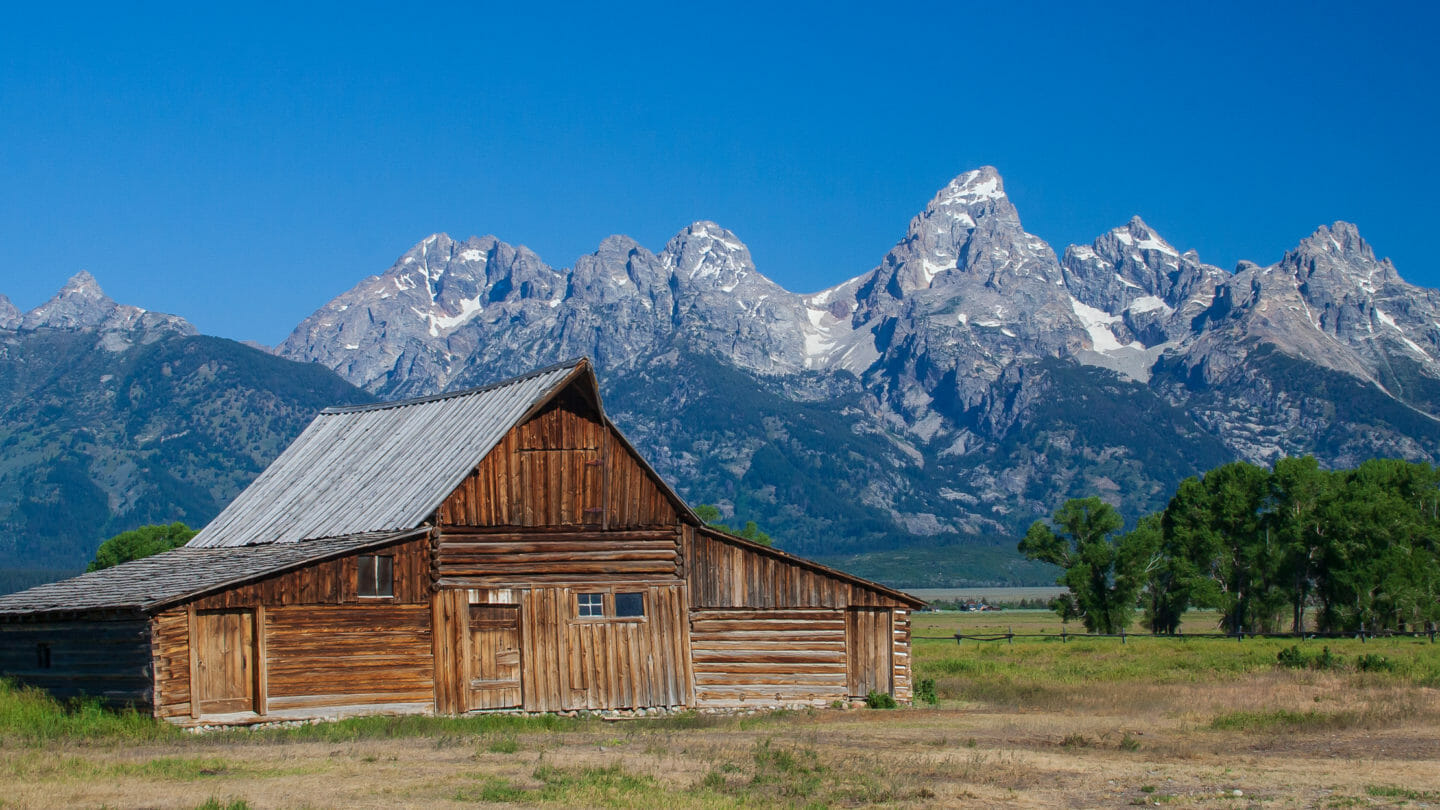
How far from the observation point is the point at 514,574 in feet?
108

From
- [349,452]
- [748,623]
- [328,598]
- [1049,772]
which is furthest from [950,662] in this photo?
[1049,772]

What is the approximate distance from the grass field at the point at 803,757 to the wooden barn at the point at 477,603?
4.05 ft

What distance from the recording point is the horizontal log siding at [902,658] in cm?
3709

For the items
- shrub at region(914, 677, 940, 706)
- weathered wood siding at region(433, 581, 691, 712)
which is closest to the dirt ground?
weathered wood siding at region(433, 581, 691, 712)

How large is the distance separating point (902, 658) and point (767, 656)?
370 cm

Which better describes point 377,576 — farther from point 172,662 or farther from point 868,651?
point 868,651

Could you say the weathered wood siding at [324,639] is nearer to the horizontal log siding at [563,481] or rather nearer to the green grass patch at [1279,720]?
the horizontal log siding at [563,481]

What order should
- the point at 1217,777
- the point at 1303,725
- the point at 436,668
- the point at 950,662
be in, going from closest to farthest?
the point at 1217,777
the point at 1303,725
the point at 436,668
the point at 950,662

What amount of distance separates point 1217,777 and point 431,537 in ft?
54.5

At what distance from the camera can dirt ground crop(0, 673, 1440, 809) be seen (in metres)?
19.7

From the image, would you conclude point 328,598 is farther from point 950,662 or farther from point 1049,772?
point 950,662

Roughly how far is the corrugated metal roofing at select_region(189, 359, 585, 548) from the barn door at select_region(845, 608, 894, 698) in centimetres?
925

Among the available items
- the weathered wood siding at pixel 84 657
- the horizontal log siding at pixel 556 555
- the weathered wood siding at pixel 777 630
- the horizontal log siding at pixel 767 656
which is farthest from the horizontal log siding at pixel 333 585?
the horizontal log siding at pixel 767 656

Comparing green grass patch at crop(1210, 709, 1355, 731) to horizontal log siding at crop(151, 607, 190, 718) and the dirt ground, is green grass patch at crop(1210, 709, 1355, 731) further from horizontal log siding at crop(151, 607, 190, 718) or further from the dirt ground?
horizontal log siding at crop(151, 607, 190, 718)
